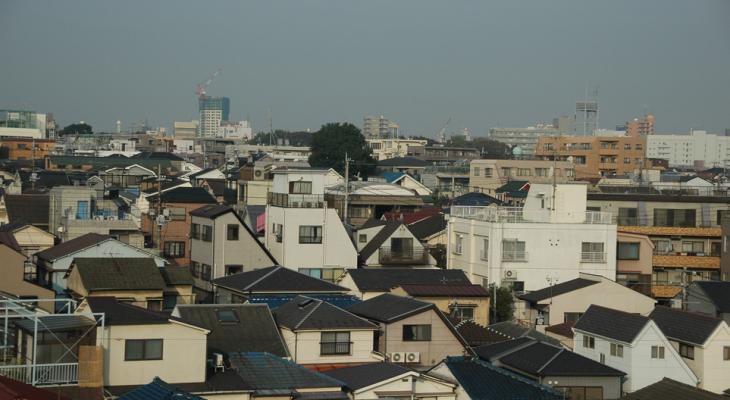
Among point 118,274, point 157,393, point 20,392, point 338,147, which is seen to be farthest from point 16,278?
point 338,147

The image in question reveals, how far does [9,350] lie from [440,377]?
5030 mm

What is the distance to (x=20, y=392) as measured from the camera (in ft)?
34.2

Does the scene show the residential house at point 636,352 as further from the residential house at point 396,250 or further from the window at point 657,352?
the residential house at point 396,250

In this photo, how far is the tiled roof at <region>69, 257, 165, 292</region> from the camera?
17.3m

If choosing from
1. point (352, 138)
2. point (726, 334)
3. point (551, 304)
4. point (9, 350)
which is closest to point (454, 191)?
point (352, 138)

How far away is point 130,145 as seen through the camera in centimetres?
6769

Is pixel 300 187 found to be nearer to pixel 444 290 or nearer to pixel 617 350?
pixel 444 290

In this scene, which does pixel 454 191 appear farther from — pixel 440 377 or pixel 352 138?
pixel 440 377

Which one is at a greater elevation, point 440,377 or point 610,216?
point 610,216

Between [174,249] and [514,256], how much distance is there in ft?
25.5

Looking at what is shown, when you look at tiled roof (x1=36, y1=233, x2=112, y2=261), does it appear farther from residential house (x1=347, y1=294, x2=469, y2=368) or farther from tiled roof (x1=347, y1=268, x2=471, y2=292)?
residential house (x1=347, y1=294, x2=469, y2=368)

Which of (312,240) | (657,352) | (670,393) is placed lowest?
(670,393)

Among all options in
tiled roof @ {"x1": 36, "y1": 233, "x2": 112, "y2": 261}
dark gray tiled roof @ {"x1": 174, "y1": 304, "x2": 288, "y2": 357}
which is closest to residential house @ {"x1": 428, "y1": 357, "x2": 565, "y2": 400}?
dark gray tiled roof @ {"x1": 174, "y1": 304, "x2": 288, "y2": 357}

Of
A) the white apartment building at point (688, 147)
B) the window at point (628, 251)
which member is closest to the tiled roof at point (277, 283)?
the window at point (628, 251)
